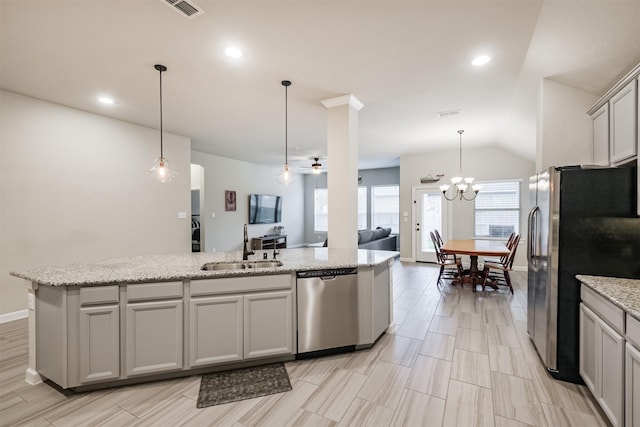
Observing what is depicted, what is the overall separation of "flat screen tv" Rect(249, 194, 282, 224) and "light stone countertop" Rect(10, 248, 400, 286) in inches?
225

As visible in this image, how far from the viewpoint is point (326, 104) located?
4000 millimetres

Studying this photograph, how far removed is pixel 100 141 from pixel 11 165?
1121 mm

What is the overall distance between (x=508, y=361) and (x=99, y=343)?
3.40m

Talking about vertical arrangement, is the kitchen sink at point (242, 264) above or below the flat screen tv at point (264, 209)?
below

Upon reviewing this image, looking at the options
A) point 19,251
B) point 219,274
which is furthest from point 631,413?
point 19,251

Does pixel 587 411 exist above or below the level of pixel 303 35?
below

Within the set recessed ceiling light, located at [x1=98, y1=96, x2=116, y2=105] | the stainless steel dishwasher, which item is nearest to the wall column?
the stainless steel dishwasher

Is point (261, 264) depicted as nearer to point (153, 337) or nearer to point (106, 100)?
point (153, 337)

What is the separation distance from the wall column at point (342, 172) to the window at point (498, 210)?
455cm

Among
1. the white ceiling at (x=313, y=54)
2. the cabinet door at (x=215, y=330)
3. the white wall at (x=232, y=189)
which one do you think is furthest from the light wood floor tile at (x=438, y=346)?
the white wall at (x=232, y=189)

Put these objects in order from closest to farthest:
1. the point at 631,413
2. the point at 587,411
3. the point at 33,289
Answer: the point at 631,413
the point at 587,411
the point at 33,289

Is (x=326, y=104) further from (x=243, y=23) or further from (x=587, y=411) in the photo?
(x=587, y=411)

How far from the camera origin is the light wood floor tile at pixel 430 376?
7.37 feet

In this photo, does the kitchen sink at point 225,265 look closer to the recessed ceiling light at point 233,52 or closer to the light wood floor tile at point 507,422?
the recessed ceiling light at point 233,52
